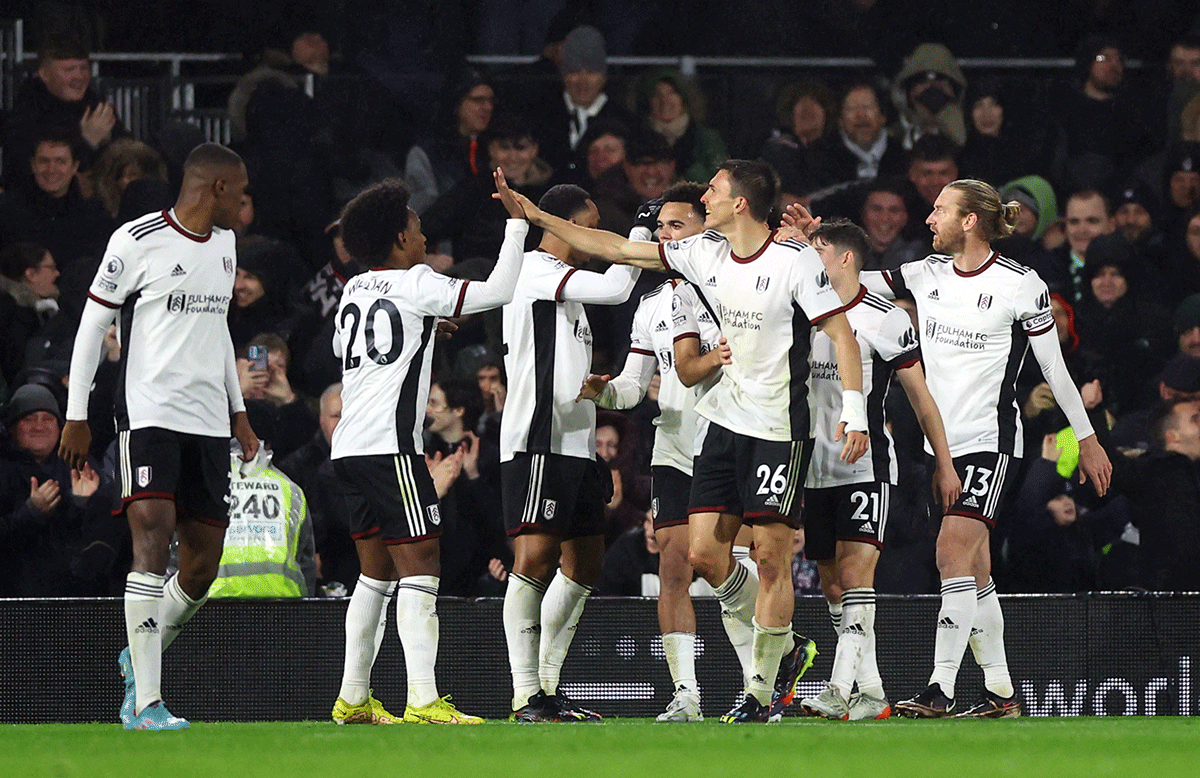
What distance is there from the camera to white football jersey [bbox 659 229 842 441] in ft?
21.0

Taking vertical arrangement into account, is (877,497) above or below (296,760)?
above

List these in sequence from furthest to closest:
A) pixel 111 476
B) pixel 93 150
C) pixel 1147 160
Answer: pixel 1147 160 < pixel 93 150 < pixel 111 476

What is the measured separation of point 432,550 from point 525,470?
61 centimetres

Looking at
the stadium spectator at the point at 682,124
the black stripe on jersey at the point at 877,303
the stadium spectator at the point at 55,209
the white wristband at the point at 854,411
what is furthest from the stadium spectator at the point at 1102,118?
the stadium spectator at the point at 55,209

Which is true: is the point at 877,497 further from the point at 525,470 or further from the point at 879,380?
the point at 525,470

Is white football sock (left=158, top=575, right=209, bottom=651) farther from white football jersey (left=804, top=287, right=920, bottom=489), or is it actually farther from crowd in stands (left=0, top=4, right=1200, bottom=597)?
crowd in stands (left=0, top=4, right=1200, bottom=597)

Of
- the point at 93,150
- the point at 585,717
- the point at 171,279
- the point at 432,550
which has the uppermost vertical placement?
the point at 93,150

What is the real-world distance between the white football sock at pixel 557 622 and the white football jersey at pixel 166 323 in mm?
1627

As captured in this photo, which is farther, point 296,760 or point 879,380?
point 879,380

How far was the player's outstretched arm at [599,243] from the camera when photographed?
6.67 meters

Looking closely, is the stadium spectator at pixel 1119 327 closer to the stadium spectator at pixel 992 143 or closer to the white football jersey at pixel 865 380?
the stadium spectator at pixel 992 143

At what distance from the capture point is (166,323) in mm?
Answer: 6348

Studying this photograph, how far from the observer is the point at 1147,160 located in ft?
39.9

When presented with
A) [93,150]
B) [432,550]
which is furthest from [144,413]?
[93,150]
